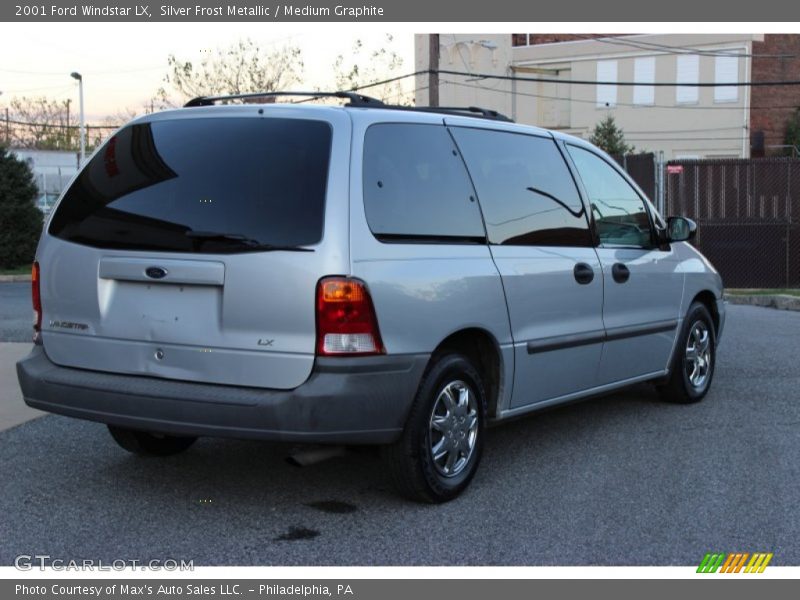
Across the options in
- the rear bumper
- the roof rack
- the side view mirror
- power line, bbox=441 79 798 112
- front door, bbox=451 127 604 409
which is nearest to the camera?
the rear bumper

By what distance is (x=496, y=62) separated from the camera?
42.6 metres

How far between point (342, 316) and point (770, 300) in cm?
1262

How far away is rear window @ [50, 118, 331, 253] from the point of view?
4.38 metres

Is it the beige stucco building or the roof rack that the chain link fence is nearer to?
the roof rack

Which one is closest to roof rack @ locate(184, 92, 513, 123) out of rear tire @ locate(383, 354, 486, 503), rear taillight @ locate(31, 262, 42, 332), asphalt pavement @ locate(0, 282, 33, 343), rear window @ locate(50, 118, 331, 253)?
rear window @ locate(50, 118, 331, 253)

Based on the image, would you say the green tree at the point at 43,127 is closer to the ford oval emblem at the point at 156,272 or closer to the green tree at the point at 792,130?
the green tree at the point at 792,130

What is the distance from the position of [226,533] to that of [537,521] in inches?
56.1

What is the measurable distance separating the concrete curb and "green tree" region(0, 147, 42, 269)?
50.5ft

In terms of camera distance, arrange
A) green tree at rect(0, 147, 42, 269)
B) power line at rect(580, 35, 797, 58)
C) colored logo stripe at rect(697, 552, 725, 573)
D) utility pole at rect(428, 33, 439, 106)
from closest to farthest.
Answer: colored logo stripe at rect(697, 552, 725, 573), green tree at rect(0, 147, 42, 269), utility pole at rect(428, 33, 439, 106), power line at rect(580, 35, 797, 58)

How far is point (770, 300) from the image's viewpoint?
1536 cm

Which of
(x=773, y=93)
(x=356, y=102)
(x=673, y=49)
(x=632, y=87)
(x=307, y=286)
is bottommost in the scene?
(x=307, y=286)

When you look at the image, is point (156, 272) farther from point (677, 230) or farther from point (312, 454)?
point (677, 230)

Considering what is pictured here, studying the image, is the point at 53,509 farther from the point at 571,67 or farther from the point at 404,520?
the point at 571,67

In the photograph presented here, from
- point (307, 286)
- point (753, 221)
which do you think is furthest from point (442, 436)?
point (753, 221)
